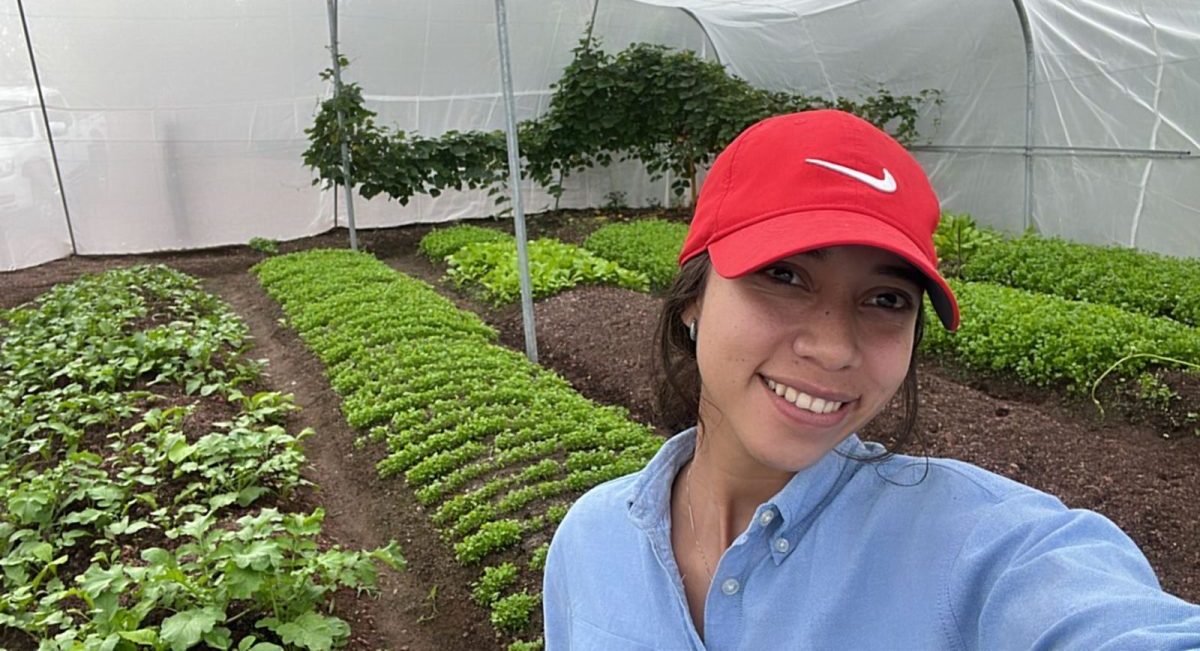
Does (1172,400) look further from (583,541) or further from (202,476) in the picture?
(202,476)

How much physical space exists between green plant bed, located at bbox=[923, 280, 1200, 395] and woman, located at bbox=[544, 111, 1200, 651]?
15.4 feet

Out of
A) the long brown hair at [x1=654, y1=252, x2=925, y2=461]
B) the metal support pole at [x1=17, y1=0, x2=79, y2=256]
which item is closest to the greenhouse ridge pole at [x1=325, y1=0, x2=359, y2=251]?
the metal support pole at [x1=17, y1=0, x2=79, y2=256]

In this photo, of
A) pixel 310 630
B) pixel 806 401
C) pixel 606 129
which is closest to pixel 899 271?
pixel 806 401

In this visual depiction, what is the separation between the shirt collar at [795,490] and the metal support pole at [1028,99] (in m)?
9.55

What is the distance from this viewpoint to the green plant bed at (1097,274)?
21.2 ft

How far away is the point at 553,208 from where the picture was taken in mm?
13883

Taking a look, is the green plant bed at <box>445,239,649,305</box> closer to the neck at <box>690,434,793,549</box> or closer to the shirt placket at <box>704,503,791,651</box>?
the neck at <box>690,434,793,549</box>

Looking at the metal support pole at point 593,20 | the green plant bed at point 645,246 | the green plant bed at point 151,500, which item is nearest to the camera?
the green plant bed at point 151,500

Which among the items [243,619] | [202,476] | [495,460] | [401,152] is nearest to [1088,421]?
[495,460]

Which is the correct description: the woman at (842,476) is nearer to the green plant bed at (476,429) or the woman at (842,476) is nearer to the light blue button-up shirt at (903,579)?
the light blue button-up shirt at (903,579)

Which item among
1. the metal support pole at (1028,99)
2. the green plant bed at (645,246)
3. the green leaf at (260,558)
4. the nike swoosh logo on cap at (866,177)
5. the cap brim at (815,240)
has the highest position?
the nike swoosh logo on cap at (866,177)

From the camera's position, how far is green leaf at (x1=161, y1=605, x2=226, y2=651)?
8.96 ft

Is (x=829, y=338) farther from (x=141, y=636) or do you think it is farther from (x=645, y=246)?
(x=645, y=246)

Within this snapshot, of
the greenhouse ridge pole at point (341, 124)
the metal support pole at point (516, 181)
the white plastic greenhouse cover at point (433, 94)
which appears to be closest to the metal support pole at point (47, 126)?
the white plastic greenhouse cover at point (433, 94)
